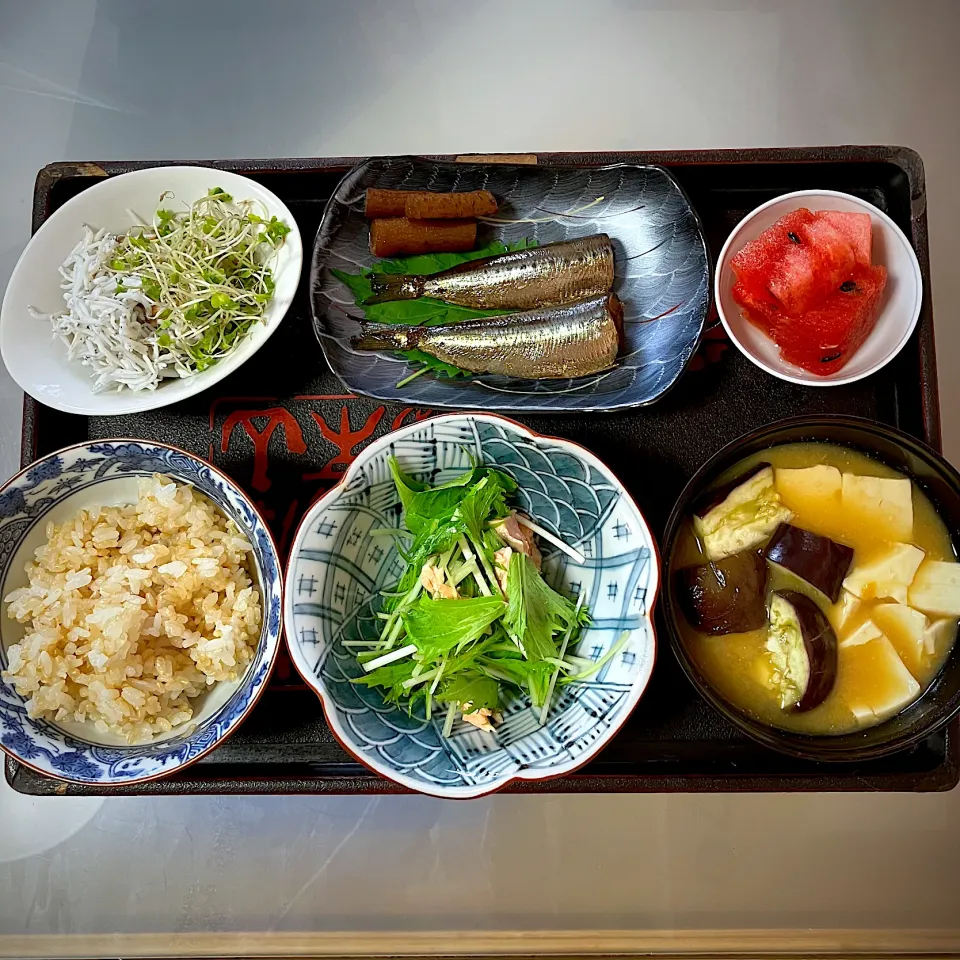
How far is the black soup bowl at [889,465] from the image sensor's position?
4.81 feet

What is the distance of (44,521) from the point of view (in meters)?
1.66

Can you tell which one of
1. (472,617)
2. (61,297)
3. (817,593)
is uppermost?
(61,297)

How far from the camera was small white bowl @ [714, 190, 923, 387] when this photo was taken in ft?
5.61

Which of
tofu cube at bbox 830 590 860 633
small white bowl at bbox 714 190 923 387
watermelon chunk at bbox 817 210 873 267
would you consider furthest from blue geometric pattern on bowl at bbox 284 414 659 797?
watermelon chunk at bbox 817 210 873 267

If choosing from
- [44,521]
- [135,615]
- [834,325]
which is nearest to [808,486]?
[834,325]

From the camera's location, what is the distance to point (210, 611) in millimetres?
1577

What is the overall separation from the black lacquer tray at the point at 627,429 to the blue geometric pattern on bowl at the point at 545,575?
20cm

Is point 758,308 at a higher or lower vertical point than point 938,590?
higher

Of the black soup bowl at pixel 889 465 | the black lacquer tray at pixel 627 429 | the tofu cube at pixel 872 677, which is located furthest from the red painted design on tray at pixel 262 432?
the tofu cube at pixel 872 677

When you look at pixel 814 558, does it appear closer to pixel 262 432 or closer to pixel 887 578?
pixel 887 578

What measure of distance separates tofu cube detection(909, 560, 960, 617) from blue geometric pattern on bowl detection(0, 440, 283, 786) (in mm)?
1223

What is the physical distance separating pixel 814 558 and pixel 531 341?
742mm

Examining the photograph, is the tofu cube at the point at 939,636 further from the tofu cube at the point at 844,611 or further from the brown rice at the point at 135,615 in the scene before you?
the brown rice at the point at 135,615
